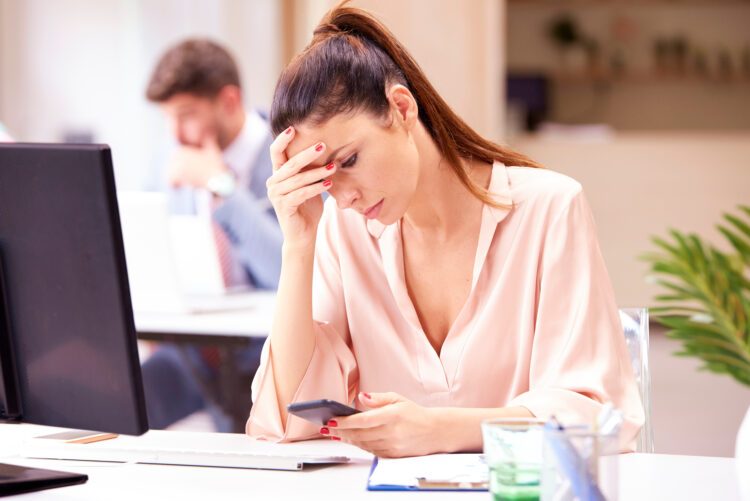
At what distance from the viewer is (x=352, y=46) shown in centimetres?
144

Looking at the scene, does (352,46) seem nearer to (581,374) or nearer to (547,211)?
(547,211)

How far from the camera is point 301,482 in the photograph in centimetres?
118

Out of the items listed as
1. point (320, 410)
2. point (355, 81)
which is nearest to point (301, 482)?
point (320, 410)

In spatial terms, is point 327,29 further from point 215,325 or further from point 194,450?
point 215,325

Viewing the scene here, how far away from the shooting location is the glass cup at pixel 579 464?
885 millimetres

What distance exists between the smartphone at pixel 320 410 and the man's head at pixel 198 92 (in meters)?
2.37

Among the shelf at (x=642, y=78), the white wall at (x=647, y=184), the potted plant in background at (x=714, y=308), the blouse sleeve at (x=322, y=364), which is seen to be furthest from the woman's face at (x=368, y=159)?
the shelf at (x=642, y=78)

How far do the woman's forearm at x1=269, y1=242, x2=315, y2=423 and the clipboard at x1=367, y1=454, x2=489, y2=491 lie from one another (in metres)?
0.31

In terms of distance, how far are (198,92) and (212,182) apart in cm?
34

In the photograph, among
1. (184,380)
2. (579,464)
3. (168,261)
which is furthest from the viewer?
(184,380)

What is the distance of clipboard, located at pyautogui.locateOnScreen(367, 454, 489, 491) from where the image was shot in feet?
3.68

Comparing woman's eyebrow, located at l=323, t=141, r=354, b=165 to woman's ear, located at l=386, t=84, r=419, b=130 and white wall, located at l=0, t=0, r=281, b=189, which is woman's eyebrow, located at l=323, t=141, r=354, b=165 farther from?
white wall, located at l=0, t=0, r=281, b=189

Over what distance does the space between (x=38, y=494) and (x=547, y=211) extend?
842 millimetres

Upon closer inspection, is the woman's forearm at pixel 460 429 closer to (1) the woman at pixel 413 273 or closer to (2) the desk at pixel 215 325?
(1) the woman at pixel 413 273
